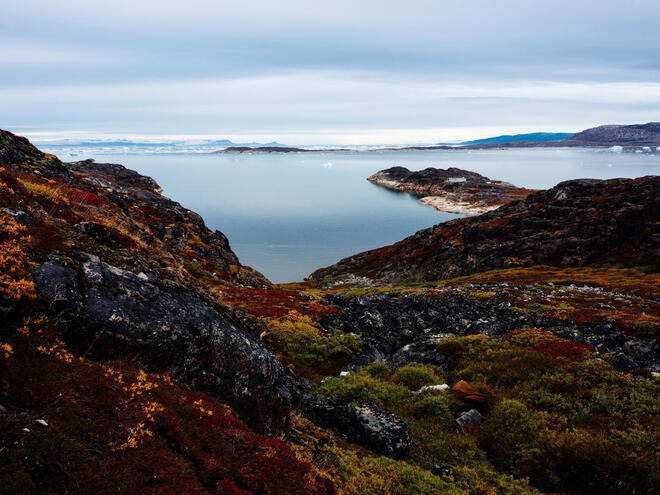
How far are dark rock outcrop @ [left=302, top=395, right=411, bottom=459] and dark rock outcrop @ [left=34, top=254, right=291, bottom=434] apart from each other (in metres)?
1.88

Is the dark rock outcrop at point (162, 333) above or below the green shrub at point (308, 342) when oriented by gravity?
above

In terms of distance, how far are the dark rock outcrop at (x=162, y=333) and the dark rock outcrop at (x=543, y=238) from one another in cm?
5951

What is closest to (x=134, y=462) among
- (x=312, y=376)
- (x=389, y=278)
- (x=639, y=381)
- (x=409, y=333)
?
(x=312, y=376)

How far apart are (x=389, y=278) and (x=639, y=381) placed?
60.1m

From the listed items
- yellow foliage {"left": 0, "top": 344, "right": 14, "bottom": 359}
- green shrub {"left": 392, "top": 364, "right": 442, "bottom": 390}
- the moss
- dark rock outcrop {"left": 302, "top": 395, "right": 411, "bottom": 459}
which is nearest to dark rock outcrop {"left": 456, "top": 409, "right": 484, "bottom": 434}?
the moss

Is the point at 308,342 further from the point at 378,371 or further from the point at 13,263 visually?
the point at 13,263

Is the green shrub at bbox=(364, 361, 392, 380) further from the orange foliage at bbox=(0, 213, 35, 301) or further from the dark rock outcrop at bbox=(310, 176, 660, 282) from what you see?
the dark rock outcrop at bbox=(310, 176, 660, 282)

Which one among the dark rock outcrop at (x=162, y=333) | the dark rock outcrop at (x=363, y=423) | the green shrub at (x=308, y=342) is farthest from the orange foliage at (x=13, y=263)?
the green shrub at (x=308, y=342)

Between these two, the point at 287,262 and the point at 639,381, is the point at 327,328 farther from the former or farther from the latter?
the point at 287,262

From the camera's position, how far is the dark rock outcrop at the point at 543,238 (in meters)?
54.2

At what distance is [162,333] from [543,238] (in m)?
69.1

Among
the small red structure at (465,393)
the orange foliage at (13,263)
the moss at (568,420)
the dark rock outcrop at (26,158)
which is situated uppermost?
the dark rock outcrop at (26,158)

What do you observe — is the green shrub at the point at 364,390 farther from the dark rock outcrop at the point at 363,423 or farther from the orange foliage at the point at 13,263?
the orange foliage at the point at 13,263

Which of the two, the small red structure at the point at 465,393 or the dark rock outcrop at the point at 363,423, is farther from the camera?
the small red structure at the point at 465,393
